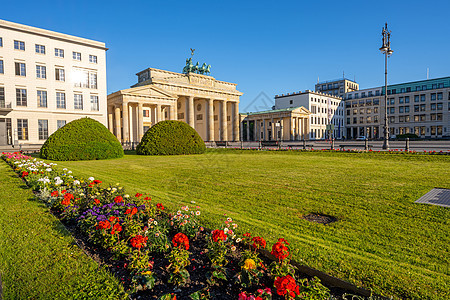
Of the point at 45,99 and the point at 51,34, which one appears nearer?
the point at 51,34

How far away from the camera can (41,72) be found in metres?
39.9

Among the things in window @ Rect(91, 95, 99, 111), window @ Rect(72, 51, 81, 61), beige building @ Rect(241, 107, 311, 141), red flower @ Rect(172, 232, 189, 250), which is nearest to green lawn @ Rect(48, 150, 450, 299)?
red flower @ Rect(172, 232, 189, 250)

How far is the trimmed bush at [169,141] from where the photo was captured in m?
26.7

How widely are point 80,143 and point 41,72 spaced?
26493 millimetres

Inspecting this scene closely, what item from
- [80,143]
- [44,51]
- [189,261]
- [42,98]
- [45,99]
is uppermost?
[44,51]

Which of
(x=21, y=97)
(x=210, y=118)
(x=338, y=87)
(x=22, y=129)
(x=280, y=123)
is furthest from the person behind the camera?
(x=338, y=87)

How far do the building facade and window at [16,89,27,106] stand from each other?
287 ft

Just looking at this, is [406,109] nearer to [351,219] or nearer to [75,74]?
[75,74]

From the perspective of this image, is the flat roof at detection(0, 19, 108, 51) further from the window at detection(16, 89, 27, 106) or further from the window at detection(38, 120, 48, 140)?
the window at detection(38, 120, 48, 140)

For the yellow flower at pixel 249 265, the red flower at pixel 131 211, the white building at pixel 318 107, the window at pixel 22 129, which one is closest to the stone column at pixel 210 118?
the white building at pixel 318 107

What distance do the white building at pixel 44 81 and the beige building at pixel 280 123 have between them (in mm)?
47297

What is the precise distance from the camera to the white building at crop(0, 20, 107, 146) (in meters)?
37.2

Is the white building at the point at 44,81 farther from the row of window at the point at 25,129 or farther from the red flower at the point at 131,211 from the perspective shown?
the red flower at the point at 131,211

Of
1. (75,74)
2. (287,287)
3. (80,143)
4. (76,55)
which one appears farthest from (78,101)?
(287,287)
